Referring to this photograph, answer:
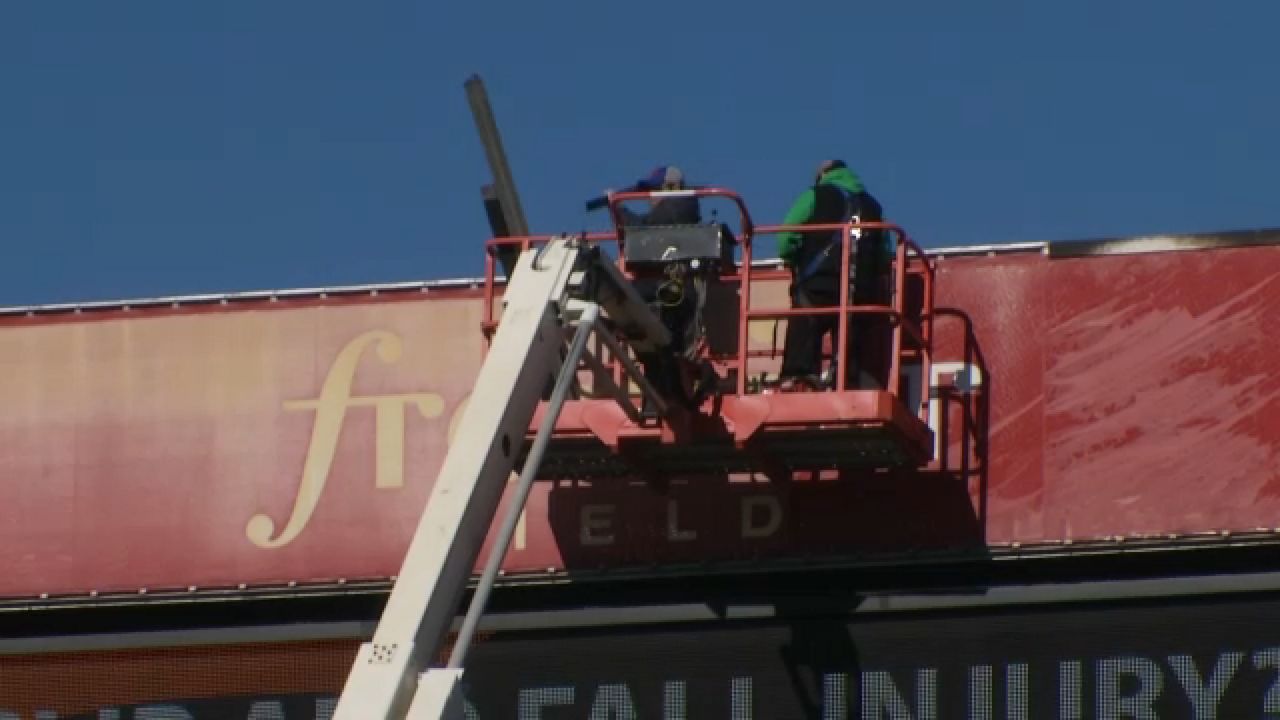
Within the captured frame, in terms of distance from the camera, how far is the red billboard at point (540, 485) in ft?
79.5

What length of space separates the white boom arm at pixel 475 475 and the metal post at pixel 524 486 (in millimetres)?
25

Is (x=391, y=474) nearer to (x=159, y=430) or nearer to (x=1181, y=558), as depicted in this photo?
(x=159, y=430)

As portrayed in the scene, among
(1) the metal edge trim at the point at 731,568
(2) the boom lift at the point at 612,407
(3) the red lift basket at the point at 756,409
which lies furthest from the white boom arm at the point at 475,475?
(1) the metal edge trim at the point at 731,568

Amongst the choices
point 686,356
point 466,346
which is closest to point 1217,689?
point 686,356

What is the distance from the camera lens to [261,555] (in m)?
25.7

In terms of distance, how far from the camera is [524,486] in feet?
68.5

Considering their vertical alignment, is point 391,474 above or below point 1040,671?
above

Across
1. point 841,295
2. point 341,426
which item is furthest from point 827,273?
point 341,426

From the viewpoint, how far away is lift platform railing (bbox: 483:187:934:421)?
23.7 meters

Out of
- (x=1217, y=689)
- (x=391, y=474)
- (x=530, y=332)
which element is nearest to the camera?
(x=530, y=332)

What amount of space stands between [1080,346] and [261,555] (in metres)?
6.29

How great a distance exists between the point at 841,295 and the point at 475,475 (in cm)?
368

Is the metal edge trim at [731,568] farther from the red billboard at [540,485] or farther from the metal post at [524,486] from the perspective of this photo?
the metal post at [524,486]

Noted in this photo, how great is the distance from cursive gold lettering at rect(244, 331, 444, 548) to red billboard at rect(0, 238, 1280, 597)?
0.02 meters
